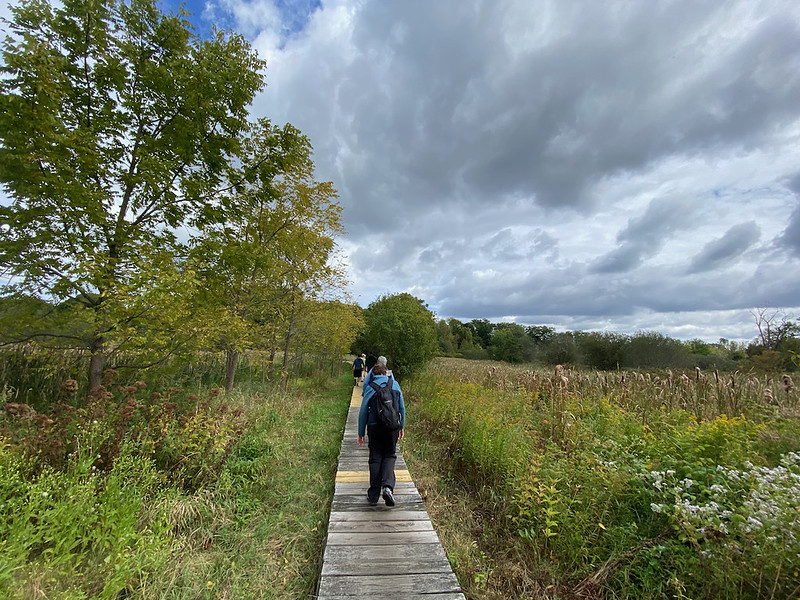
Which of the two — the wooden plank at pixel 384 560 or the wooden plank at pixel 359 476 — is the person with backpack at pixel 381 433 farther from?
the wooden plank at pixel 384 560

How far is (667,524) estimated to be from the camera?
123 inches

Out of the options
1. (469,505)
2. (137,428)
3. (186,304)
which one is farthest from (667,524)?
(186,304)

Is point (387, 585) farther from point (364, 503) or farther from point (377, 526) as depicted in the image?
point (364, 503)

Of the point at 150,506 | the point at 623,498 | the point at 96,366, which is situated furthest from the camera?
the point at 96,366

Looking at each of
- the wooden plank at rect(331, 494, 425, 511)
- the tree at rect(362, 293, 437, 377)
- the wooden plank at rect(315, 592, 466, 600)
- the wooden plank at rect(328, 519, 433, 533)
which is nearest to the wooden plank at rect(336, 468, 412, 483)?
the wooden plank at rect(331, 494, 425, 511)

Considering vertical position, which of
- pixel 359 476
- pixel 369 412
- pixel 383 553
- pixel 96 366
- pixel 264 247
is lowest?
pixel 359 476

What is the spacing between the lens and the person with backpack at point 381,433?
3859mm

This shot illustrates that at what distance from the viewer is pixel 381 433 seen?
156 inches

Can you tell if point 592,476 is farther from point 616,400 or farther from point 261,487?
point 261,487

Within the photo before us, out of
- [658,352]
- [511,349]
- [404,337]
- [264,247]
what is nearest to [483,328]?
[511,349]

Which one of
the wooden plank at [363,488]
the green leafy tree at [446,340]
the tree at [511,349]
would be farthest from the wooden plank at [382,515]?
the green leafy tree at [446,340]

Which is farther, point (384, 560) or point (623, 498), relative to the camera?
point (623, 498)

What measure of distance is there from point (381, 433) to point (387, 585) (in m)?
1.55

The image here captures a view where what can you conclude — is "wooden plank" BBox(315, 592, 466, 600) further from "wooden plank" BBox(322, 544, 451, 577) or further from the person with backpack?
the person with backpack
